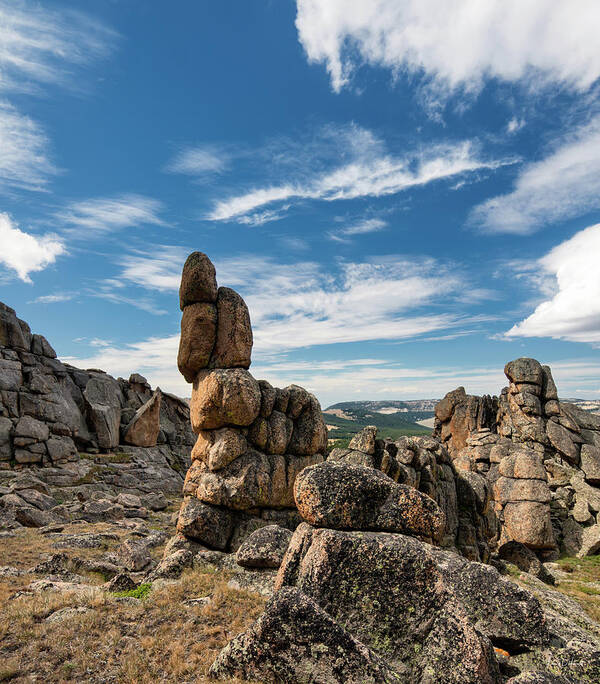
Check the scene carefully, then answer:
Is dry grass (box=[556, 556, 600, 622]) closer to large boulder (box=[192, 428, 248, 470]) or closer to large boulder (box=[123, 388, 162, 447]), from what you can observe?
large boulder (box=[192, 428, 248, 470])

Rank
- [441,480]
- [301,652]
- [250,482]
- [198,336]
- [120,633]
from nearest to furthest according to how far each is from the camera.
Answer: [301,652]
[120,633]
[250,482]
[198,336]
[441,480]

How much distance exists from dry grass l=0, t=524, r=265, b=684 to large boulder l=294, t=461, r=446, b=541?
171 inches

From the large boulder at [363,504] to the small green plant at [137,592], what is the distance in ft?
30.4

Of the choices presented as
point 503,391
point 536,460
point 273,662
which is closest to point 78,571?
point 273,662

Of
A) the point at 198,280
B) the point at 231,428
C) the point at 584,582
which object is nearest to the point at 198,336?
the point at 198,280

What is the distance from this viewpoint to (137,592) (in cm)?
1551

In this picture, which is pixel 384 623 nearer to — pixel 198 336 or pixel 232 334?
pixel 232 334

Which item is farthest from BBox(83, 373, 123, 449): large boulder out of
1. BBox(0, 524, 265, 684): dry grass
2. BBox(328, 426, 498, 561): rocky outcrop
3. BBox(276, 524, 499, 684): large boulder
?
BBox(276, 524, 499, 684): large boulder

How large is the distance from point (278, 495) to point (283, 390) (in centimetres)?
629

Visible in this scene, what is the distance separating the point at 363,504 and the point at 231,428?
15122 mm

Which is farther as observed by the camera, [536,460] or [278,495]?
[536,460]

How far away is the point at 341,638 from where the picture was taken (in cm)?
786

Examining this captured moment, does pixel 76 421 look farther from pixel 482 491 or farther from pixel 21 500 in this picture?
pixel 482 491

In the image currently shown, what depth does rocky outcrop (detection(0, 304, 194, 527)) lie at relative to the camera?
43656mm
